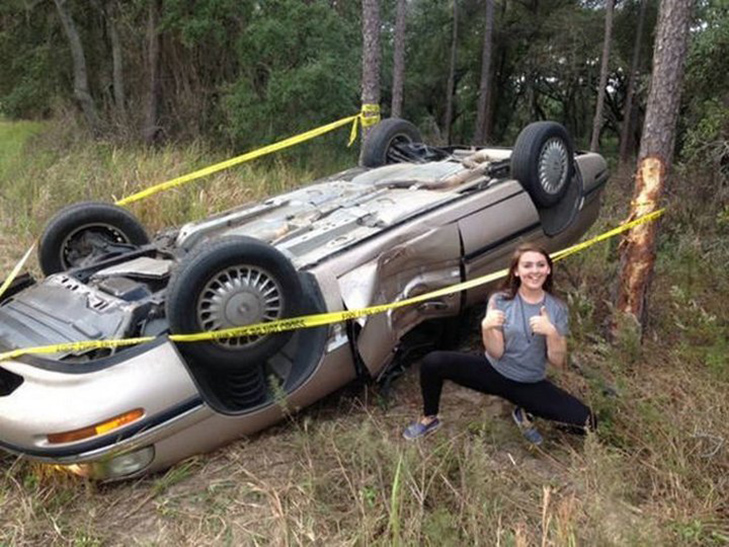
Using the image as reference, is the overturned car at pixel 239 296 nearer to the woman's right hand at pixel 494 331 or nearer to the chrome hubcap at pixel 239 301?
the chrome hubcap at pixel 239 301

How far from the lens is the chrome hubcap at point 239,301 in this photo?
3.27 meters

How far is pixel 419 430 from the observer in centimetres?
363

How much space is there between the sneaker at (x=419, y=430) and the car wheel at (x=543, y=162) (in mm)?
1878

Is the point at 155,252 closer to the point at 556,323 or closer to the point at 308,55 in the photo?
the point at 556,323

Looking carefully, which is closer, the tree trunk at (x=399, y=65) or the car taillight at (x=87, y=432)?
the car taillight at (x=87, y=432)

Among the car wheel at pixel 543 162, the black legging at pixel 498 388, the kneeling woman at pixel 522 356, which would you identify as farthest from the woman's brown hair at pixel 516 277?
the car wheel at pixel 543 162

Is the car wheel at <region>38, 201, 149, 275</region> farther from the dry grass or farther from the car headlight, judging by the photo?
the car headlight

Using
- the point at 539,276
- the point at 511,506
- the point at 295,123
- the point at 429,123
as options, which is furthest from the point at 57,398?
the point at 429,123

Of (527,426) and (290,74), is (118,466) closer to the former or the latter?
(527,426)

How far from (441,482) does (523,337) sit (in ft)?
2.65

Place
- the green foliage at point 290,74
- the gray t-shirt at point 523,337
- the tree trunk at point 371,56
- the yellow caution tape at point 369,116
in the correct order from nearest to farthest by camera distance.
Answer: the gray t-shirt at point 523,337 < the yellow caution tape at point 369,116 < the tree trunk at point 371,56 < the green foliage at point 290,74

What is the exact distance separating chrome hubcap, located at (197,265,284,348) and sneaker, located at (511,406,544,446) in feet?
4.52

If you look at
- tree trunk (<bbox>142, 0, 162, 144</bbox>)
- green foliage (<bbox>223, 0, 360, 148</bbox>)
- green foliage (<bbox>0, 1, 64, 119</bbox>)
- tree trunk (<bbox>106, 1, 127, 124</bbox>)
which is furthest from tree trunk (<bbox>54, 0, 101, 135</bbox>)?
green foliage (<bbox>223, 0, 360, 148</bbox>)

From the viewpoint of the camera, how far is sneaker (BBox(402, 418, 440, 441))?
3.61 m
